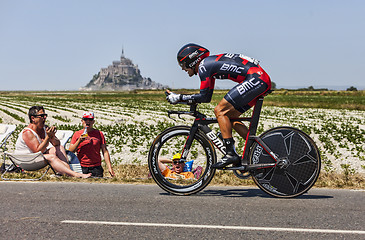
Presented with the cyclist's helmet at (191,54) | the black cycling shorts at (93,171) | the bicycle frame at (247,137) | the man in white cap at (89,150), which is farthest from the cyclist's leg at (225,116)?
the black cycling shorts at (93,171)

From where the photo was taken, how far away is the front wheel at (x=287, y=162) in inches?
216

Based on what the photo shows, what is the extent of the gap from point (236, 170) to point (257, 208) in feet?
2.60

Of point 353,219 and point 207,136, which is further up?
point 207,136

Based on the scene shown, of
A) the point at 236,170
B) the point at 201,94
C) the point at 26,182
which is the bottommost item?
the point at 26,182

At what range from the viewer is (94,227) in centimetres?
422

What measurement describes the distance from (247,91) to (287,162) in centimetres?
107

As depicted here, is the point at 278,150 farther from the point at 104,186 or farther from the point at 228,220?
the point at 104,186

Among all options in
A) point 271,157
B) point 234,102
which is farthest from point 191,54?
point 271,157

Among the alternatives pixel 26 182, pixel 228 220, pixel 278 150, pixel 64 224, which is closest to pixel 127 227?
pixel 64 224

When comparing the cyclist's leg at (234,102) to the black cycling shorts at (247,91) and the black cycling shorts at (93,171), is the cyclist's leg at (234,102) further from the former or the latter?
the black cycling shorts at (93,171)

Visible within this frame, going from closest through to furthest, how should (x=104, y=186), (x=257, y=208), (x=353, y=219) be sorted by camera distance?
(x=353, y=219) < (x=257, y=208) < (x=104, y=186)

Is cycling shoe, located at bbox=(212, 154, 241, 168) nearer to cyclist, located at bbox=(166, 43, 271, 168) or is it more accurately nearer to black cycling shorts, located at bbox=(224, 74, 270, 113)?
cyclist, located at bbox=(166, 43, 271, 168)

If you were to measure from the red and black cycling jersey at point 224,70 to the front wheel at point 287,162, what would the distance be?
0.75 meters

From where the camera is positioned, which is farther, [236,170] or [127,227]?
[236,170]
